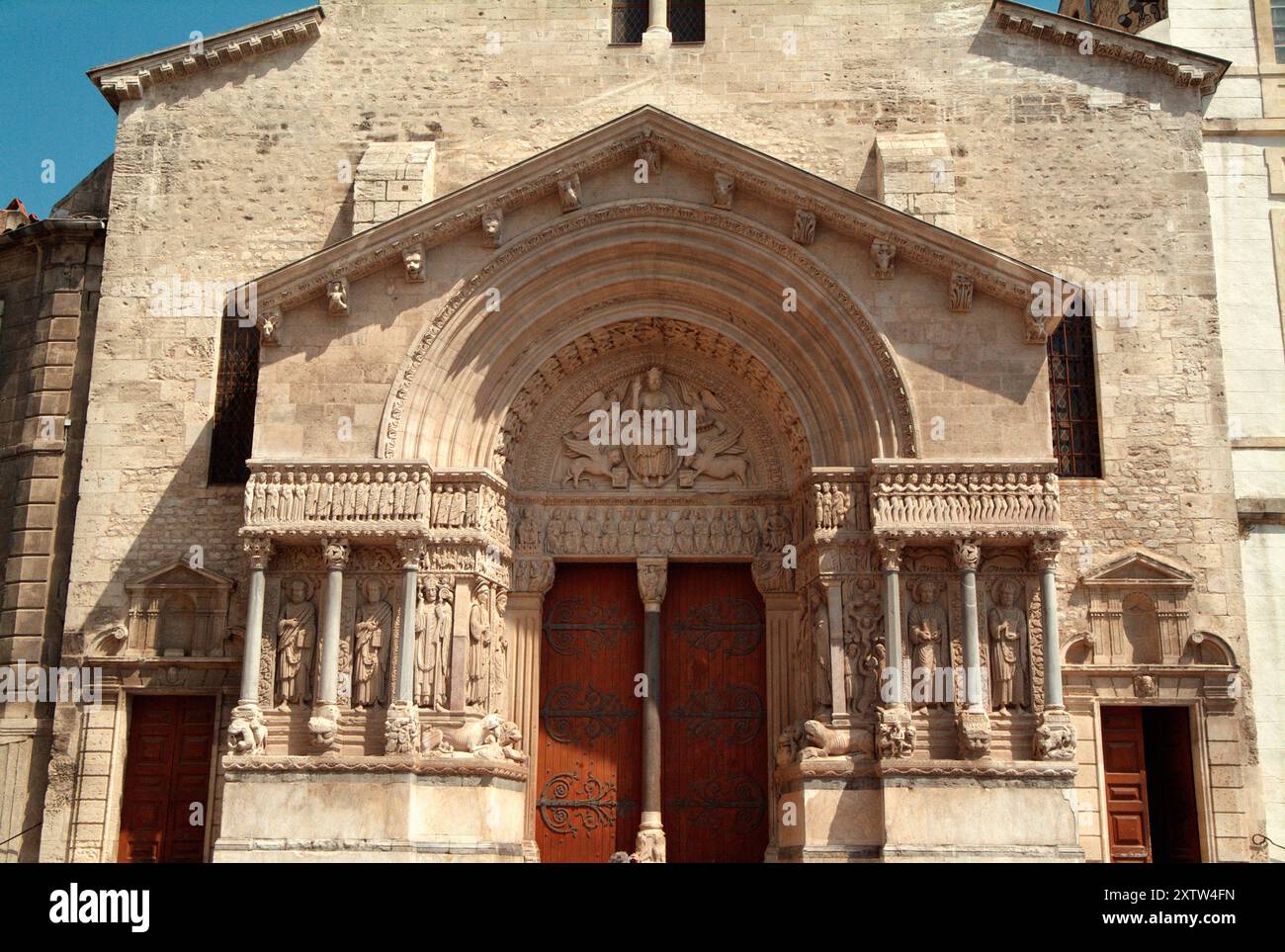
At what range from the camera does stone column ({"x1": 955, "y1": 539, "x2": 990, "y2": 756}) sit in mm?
14547

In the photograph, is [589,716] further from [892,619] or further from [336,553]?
[892,619]

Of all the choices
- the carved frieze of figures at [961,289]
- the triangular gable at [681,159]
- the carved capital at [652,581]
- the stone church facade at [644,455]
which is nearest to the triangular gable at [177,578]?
the stone church facade at [644,455]

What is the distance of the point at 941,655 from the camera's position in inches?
600

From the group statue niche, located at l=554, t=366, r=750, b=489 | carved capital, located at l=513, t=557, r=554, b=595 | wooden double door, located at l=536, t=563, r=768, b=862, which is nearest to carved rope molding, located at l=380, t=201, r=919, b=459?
statue niche, located at l=554, t=366, r=750, b=489

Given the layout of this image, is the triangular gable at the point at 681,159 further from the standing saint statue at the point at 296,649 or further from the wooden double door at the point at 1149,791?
the wooden double door at the point at 1149,791

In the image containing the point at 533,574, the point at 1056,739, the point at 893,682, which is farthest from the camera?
the point at 533,574

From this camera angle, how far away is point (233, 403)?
59.1 ft

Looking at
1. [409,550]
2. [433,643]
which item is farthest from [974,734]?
[409,550]

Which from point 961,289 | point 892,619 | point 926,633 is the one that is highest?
point 961,289

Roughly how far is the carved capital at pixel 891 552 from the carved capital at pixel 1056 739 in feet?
7.71

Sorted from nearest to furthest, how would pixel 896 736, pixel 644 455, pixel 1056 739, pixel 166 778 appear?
pixel 1056 739 < pixel 896 736 < pixel 166 778 < pixel 644 455

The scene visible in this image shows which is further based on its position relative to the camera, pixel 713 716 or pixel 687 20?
pixel 687 20

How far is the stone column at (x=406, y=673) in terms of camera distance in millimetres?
14828

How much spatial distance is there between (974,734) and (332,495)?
25.1ft
